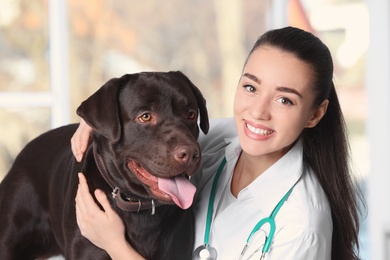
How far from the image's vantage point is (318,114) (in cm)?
239

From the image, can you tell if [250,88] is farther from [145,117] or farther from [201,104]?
[145,117]

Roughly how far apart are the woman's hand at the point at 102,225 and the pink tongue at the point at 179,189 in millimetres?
218

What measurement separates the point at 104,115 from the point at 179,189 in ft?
1.04

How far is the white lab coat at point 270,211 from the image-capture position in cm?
218

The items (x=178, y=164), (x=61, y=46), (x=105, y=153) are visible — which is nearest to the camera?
(x=178, y=164)

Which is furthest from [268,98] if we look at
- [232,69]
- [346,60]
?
[232,69]

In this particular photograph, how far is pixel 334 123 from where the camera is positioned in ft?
8.15

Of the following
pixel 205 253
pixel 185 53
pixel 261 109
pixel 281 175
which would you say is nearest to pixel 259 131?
pixel 261 109

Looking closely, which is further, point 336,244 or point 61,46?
point 61,46

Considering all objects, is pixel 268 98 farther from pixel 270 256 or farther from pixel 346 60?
pixel 346 60

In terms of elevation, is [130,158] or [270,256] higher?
[130,158]

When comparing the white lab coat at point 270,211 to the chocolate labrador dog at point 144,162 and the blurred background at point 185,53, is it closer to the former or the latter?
the chocolate labrador dog at point 144,162

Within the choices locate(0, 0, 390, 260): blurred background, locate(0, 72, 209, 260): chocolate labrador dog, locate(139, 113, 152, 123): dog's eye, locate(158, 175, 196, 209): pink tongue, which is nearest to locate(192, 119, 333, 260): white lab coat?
locate(0, 72, 209, 260): chocolate labrador dog

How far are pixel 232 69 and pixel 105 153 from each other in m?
4.49
